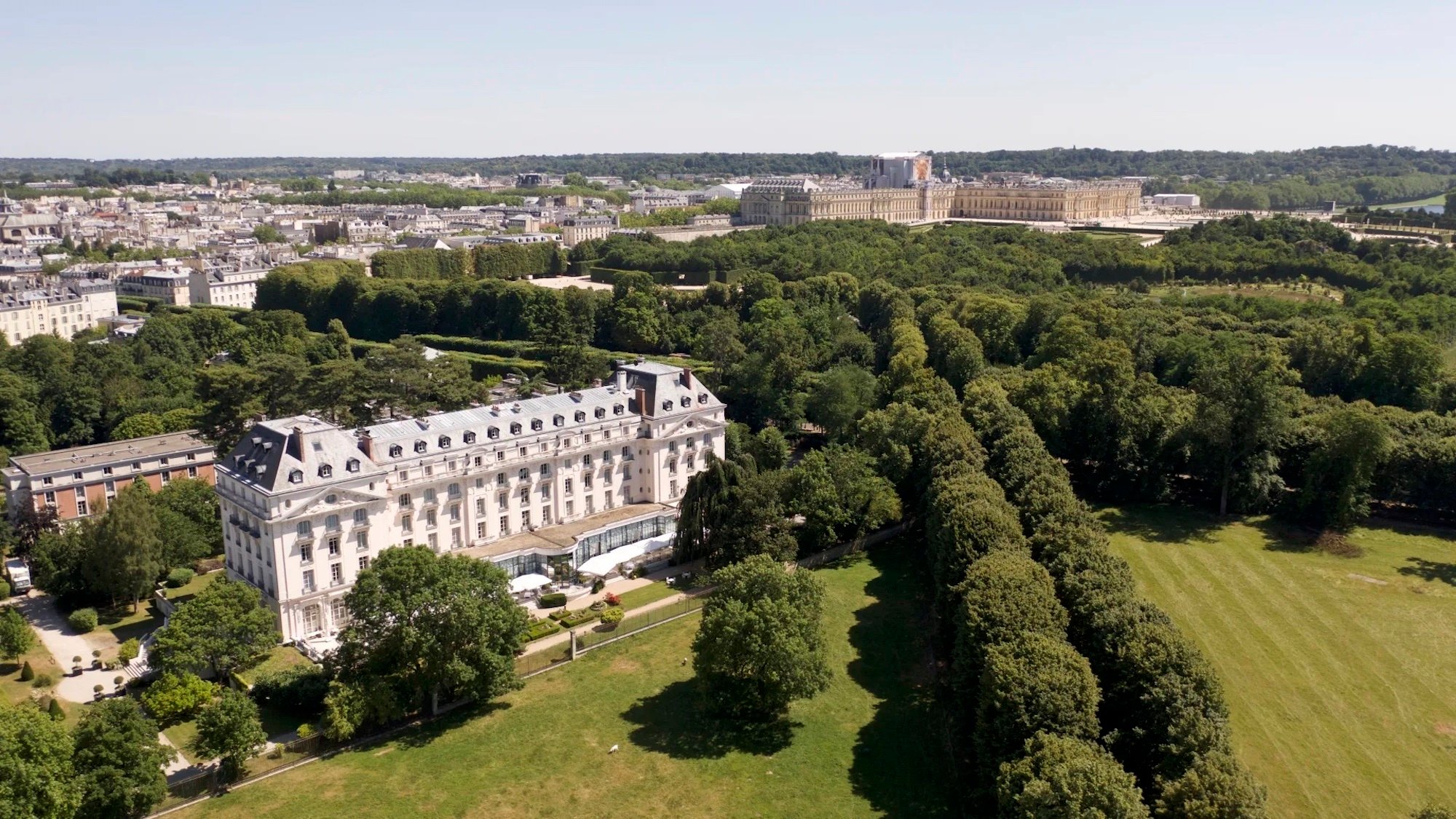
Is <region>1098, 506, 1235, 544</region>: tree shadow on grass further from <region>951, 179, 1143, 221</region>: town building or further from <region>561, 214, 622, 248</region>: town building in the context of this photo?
<region>951, 179, 1143, 221</region>: town building

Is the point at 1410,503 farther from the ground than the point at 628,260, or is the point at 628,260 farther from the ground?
the point at 628,260

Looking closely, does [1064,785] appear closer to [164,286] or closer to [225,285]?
[225,285]

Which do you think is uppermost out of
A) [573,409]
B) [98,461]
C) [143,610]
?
[573,409]

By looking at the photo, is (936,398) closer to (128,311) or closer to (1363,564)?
(1363,564)

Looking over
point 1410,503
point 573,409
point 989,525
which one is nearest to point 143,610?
point 573,409

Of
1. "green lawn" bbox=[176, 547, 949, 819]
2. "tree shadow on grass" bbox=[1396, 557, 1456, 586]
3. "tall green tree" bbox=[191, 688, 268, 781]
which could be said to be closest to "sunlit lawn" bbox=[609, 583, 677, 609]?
"green lawn" bbox=[176, 547, 949, 819]

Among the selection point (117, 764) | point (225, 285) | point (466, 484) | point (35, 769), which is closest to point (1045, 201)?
point (225, 285)
